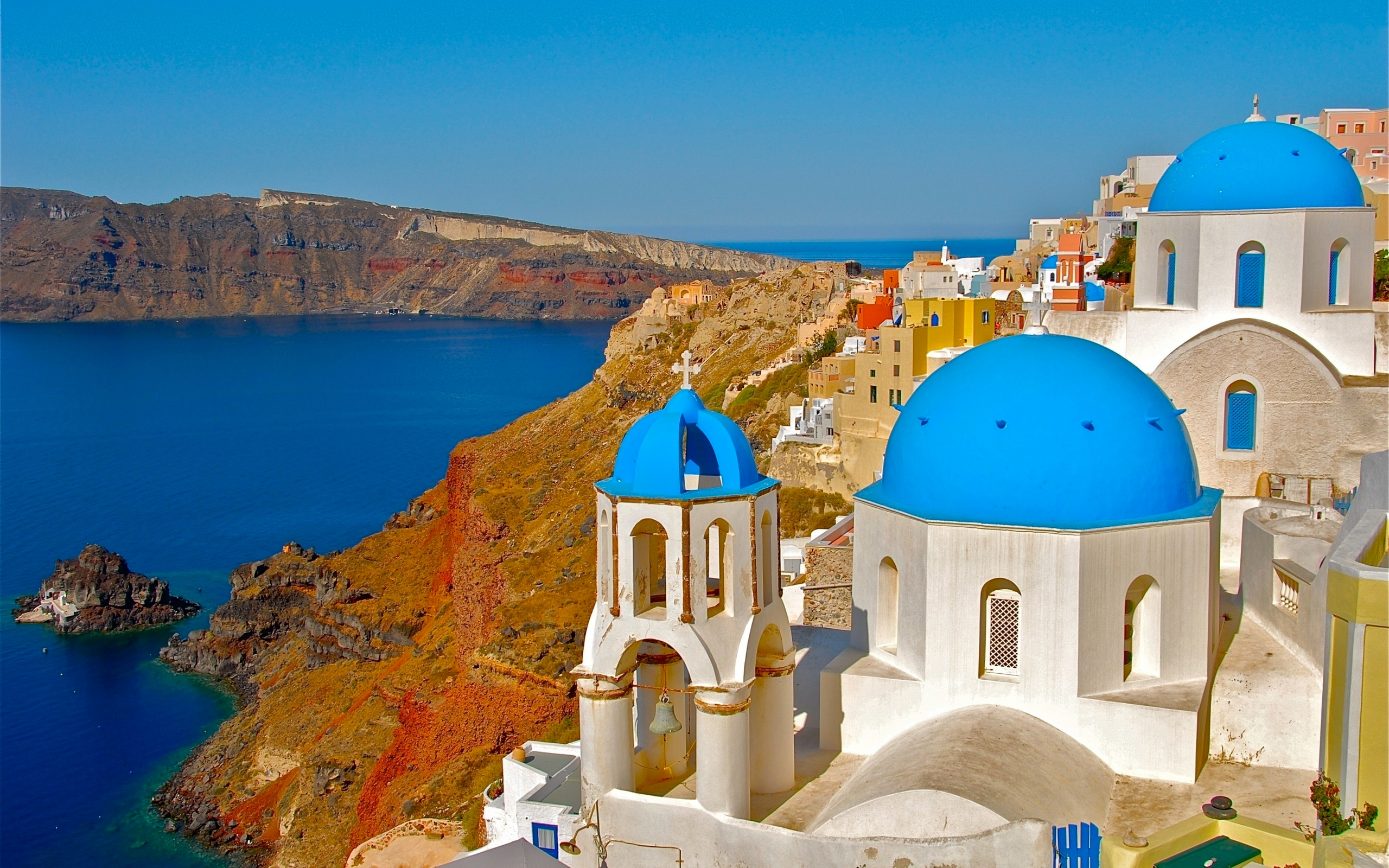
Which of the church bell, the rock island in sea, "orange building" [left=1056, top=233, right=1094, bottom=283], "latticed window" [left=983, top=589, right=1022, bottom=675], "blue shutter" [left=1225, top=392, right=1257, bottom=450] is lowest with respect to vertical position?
the rock island in sea

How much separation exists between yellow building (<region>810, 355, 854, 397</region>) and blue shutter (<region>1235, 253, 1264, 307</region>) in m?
16.7

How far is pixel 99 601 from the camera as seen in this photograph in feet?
149

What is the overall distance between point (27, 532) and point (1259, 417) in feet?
186

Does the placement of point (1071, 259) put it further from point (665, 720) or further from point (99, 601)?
point (99, 601)

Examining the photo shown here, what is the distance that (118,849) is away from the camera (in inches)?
1149

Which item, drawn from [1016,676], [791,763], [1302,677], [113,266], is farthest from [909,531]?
[113,266]

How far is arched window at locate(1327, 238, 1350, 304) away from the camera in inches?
617

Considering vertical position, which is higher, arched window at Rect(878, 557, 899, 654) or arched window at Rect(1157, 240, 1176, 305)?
arched window at Rect(1157, 240, 1176, 305)

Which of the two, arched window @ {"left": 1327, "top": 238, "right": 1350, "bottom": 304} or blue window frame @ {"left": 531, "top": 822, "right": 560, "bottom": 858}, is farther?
arched window @ {"left": 1327, "top": 238, "right": 1350, "bottom": 304}

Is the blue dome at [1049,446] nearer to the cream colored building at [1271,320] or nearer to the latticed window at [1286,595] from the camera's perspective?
the latticed window at [1286,595]

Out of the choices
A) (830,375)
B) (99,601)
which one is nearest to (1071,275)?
(830,375)

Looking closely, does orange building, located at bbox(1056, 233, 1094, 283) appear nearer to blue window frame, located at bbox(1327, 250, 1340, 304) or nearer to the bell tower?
blue window frame, located at bbox(1327, 250, 1340, 304)

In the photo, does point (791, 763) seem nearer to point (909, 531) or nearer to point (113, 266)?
point (909, 531)

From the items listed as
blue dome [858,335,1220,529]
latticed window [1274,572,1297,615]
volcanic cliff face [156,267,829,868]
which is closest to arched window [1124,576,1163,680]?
blue dome [858,335,1220,529]
